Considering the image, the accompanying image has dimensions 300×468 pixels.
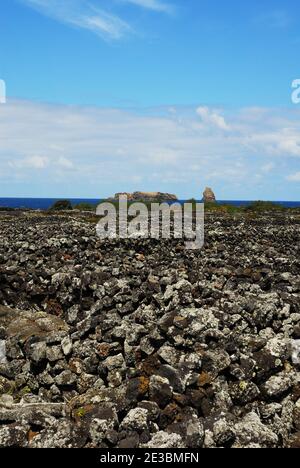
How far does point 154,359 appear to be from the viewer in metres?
9.77

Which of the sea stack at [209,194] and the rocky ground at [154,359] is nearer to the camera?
the rocky ground at [154,359]

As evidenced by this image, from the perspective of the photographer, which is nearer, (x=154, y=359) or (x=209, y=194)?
(x=154, y=359)

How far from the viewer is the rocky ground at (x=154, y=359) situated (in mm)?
7711

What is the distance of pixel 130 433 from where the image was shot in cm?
753

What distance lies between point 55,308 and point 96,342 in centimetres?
681

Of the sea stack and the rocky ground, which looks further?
the sea stack

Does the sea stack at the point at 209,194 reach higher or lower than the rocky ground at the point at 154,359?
higher

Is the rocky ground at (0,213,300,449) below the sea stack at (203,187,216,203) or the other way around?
below

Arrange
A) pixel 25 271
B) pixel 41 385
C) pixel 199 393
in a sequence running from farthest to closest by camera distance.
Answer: pixel 25 271
pixel 41 385
pixel 199 393

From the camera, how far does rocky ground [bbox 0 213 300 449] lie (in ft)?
25.3

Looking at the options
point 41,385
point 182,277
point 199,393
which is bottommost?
point 41,385

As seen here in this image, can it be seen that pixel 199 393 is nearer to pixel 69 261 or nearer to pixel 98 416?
pixel 98 416

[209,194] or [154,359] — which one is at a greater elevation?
→ [209,194]
